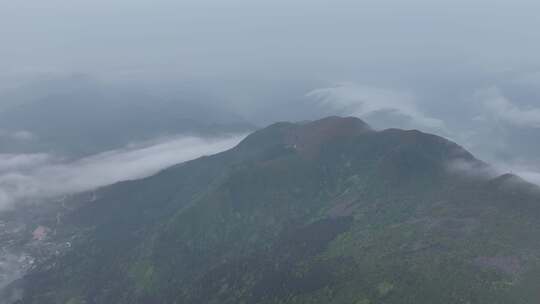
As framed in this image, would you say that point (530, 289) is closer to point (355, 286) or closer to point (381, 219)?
point (355, 286)

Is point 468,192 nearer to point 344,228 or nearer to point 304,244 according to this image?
point 344,228

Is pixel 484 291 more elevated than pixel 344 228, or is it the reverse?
pixel 344 228

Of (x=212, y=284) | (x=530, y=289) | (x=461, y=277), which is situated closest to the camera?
(x=530, y=289)

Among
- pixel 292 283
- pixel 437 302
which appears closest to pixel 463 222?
pixel 437 302

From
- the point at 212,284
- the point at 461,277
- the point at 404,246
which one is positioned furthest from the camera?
the point at 212,284

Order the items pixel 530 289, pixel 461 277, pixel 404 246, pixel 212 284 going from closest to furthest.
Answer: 1. pixel 530 289
2. pixel 461 277
3. pixel 404 246
4. pixel 212 284

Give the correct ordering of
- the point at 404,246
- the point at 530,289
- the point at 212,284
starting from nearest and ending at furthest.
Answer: the point at 530,289 → the point at 404,246 → the point at 212,284

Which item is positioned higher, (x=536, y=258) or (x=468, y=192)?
(x=468, y=192)

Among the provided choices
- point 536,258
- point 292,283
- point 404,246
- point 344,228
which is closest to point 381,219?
point 344,228

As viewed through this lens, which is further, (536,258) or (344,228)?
(344,228)
